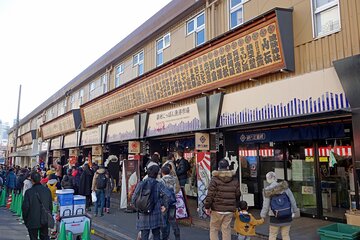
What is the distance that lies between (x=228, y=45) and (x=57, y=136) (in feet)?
72.8

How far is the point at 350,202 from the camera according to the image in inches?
331

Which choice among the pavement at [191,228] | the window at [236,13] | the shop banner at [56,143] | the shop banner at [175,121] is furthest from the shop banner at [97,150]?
the window at [236,13]

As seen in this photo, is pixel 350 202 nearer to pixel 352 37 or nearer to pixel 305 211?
pixel 305 211

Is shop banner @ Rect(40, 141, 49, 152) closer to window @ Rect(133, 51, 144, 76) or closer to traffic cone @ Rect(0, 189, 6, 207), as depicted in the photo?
traffic cone @ Rect(0, 189, 6, 207)

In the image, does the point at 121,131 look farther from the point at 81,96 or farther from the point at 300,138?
the point at 81,96

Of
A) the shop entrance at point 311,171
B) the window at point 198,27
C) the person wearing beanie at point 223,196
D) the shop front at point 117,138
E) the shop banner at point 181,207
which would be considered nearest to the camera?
the person wearing beanie at point 223,196

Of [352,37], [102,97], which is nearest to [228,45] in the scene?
[352,37]

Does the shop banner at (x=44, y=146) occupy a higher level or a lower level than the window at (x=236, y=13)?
lower

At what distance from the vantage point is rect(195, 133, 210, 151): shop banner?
33.4 ft

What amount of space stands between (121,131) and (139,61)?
11.5 ft

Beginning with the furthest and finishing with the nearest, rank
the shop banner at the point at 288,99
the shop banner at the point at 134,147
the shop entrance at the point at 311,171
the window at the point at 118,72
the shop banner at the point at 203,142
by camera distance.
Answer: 1. the window at the point at 118,72
2. the shop banner at the point at 134,147
3. the shop banner at the point at 203,142
4. the shop entrance at the point at 311,171
5. the shop banner at the point at 288,99

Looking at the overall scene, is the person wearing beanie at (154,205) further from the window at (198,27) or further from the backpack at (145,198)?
the window at (198,27)

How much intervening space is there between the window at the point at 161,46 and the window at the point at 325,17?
271 inches

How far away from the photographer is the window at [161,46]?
1348 cm
